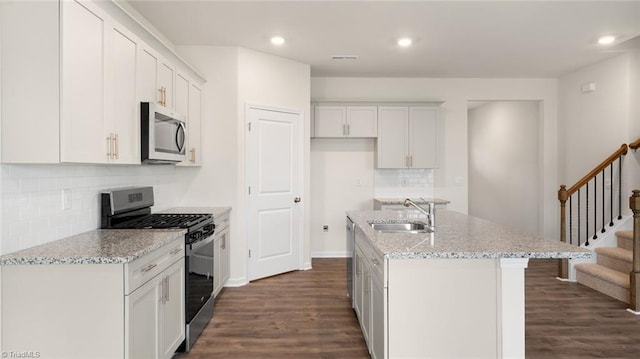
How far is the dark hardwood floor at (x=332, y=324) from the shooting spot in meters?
2.66

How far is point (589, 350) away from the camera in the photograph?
2.67 meters

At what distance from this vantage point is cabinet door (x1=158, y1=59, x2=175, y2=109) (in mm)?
3045

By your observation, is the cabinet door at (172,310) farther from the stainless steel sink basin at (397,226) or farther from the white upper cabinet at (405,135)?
the white upper cabinet at (405,135)

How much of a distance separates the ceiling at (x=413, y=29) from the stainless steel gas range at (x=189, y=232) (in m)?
1.71

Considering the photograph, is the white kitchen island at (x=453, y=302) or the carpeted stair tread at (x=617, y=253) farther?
the carpeted stair tread at (x=617, y=253)

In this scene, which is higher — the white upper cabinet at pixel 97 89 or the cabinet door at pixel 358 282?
the white upper cabinet at pixel 97 89

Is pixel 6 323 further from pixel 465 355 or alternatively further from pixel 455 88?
pixel 455 88

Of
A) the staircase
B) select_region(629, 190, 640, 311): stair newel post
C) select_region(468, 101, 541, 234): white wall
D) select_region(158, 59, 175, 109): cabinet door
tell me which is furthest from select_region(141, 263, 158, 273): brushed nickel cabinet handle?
select_region(468, 101, 541, 234): white wall

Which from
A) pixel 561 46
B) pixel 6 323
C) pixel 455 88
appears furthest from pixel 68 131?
pixel 455 88

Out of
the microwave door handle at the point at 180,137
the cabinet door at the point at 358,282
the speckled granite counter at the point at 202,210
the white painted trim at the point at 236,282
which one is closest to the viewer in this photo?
the cabinet door at the point at 358,282

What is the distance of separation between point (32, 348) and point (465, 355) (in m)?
2.20

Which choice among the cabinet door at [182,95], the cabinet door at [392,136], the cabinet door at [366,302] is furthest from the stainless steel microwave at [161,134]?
the cabinet door at [392,136]

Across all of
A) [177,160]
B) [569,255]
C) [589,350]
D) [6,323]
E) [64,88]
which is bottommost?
[589,350]

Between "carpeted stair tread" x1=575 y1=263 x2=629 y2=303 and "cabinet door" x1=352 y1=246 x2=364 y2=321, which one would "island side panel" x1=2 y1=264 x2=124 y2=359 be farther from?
"carpeted stair tread" x1=575 y1=263 x2=629 y2=303
